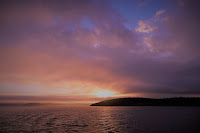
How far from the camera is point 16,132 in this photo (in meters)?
33.8

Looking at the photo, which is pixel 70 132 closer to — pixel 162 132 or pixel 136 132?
pixel 136 132

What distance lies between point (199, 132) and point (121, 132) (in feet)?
60.6

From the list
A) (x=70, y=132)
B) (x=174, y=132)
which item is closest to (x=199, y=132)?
(x=174, y=132)

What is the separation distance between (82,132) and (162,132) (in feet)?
62.8

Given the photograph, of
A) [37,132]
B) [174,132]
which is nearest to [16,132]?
[37,132]

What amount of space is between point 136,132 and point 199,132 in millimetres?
14876

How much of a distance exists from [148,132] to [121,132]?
6481mm

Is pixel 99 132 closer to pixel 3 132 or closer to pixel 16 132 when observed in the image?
pixel 16 132

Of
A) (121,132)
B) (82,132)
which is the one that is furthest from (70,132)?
(121,132)

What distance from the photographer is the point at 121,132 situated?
1315 inches

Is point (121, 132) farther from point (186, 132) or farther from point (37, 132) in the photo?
point (37, 132)

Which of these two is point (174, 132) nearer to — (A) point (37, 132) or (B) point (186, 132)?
(B) point (186, 132)

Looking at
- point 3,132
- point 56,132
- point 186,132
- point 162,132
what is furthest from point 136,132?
point 3,132

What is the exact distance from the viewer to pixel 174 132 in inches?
1329
